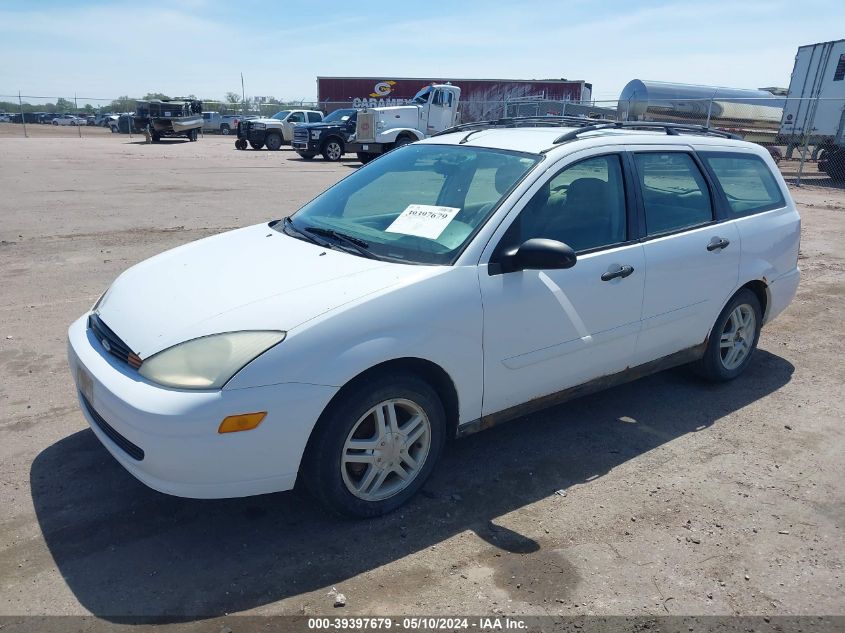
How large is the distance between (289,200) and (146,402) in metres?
11.2

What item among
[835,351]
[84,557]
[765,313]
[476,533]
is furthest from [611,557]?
[835,351]

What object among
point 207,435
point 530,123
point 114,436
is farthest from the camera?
point 530,123

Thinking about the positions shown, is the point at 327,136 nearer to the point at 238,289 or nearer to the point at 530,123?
the point at 530,123

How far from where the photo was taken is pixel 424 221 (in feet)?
11.4

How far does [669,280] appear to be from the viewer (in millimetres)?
4020

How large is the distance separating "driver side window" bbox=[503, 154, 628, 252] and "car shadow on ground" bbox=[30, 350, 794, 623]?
3.98ft

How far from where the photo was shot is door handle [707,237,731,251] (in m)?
4.26

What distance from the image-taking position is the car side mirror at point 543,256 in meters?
3.14

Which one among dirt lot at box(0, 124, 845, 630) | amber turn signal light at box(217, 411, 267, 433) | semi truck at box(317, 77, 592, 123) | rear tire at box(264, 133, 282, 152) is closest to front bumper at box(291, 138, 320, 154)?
rear tire at box(264, 133, 282, 152)

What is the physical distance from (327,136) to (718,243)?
23012 millimetres

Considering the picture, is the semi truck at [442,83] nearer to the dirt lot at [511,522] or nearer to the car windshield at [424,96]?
the car windshield at [424,96]

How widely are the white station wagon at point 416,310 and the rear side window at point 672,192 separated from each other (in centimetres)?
1

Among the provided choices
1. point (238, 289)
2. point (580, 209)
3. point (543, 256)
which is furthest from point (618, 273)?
point (238, 289)

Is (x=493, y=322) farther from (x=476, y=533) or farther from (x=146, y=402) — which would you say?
(x=146, y=402)
